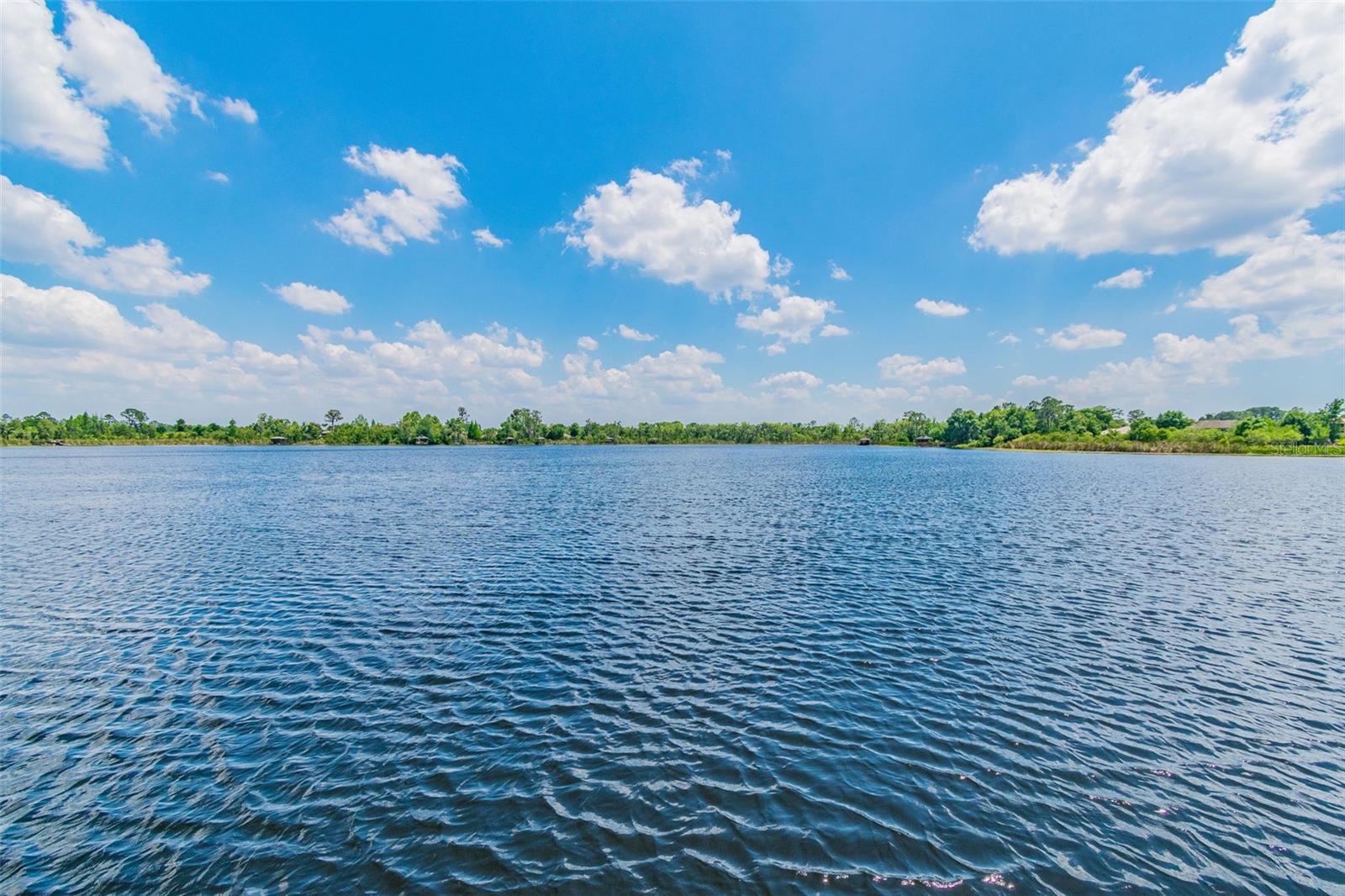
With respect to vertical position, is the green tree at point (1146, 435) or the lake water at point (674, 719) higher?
the green tree at point (1146, 435)

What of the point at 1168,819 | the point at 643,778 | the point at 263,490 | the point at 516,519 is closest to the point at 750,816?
the point at 643,778

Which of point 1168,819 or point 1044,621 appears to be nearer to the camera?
point 1168,819

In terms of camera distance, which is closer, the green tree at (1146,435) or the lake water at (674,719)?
the lake water at (674,719)

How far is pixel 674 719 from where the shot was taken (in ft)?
47.3

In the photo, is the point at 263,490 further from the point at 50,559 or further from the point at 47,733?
the point at 47,733

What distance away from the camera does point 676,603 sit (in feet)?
78.3

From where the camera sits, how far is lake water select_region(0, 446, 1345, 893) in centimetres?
978

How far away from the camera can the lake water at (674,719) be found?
978cm

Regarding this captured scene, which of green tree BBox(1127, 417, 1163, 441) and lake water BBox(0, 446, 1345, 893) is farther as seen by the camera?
green tree BBox(1127, 417, 1163, 441)

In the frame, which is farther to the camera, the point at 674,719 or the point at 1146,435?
the point at 1146,435

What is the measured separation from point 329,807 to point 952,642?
19365mm

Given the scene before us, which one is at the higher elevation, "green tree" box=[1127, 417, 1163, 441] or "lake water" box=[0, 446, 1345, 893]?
"green tree" box=[1127, 417, 1163, 441]

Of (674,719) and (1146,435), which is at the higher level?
(1146,435)

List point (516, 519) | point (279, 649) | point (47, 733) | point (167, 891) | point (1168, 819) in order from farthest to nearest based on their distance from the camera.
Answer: point (516, 519)
point (279, 649)
point (47, 733)
point (1168, 819)
point (167, 891)
